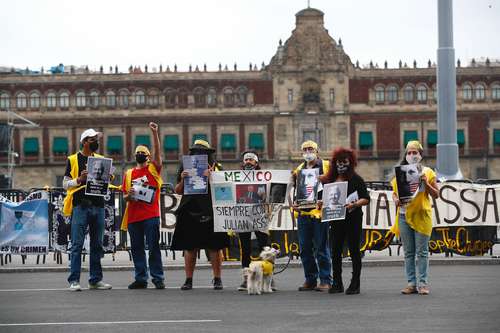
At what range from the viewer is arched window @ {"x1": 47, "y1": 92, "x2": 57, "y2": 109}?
78.4m

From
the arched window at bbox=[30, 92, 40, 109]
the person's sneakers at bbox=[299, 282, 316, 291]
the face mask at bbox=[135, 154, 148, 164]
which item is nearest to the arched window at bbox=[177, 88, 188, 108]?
the arched window at bbox=[30, 92, 40, 109]

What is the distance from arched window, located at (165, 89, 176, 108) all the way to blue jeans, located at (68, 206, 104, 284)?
217 ft

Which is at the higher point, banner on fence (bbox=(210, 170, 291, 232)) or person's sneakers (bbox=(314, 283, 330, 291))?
banner on fence (bbox=(210, 170, 291, 232))

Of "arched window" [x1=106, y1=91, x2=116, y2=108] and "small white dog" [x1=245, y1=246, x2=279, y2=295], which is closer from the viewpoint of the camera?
"small white dog" [x1=245, y1=246, x2=279, y2=295]

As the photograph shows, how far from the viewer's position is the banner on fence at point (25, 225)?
17.2 meters

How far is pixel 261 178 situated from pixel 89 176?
5.78ft

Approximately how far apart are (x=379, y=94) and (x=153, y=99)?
47.8 ft

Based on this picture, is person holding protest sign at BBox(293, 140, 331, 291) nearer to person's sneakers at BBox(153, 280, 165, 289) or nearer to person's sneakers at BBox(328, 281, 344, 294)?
person's sneakers at BBox(328, 281, 344, 294)

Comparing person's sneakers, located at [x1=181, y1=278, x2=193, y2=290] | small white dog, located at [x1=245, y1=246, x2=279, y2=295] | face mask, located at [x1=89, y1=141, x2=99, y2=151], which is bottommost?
person's sneakers, located at [x1=181, y1=278, x2=193, y2=290]

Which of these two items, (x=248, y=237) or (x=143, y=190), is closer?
(x=248, y=237)

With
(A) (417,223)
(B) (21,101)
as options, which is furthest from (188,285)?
(B) (21,101)

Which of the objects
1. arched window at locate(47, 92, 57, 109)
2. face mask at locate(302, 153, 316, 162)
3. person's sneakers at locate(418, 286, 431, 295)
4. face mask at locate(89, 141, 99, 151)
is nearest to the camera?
person's sneakers at locate(418, 286, 431, 295)

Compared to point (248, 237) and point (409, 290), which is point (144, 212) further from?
point (409, 290)

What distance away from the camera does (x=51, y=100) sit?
78562 mm
